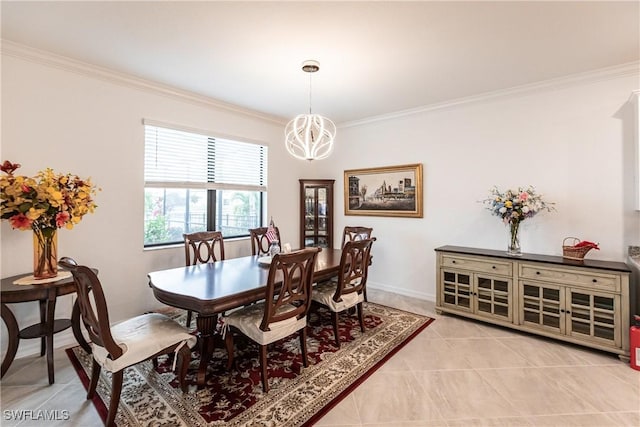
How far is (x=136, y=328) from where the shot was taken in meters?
2.05

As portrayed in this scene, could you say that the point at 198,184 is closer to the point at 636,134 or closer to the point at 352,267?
the point at 352,267

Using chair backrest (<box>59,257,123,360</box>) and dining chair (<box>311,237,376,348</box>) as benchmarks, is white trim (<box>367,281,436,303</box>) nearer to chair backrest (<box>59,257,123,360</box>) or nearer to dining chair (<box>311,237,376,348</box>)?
dining chair (<box>311,237,376,348</box>)

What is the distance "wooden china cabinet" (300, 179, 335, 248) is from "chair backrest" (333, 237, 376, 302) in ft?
6.94

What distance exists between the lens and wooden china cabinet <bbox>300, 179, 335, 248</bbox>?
5.19 meters

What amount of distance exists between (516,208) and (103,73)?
455 cm

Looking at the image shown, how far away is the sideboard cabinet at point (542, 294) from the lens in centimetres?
262

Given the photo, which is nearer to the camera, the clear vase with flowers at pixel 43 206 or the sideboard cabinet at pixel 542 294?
the clear vase with flowers at pixel 43 206

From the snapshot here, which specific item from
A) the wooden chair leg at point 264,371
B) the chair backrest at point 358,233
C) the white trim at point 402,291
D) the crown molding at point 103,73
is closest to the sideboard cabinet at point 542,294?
the white trim at point 402,291

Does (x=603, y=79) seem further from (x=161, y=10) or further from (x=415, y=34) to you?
(x=161, y=10)

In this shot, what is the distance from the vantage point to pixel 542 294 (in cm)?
296

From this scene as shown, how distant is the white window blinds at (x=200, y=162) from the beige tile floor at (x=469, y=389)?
2043mm

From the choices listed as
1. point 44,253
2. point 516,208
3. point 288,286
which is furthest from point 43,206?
point 516,208

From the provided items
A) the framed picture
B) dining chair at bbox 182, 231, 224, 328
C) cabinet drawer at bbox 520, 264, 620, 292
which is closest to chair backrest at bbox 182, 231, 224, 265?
dining chair at bbox 182, 231, 224, 328

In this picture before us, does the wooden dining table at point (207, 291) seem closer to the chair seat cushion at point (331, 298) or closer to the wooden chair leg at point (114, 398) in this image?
the chair seat cushion at point (331, 298)
